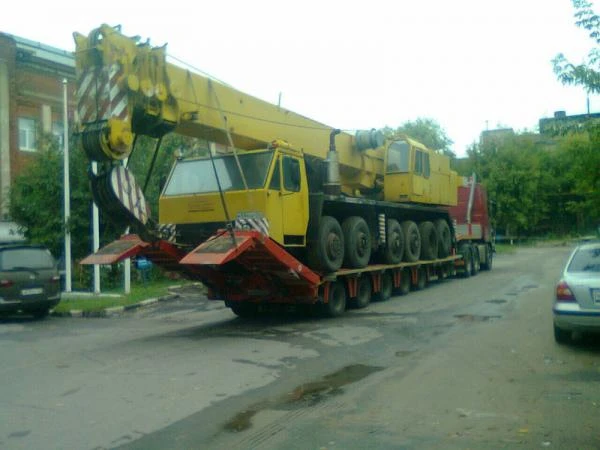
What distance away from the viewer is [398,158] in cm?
1830

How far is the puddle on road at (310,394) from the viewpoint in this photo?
263 inches

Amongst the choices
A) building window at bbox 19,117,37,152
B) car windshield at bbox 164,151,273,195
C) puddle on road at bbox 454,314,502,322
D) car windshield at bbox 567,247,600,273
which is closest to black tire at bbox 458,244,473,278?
puddle on road at bbox 454,314,502,322

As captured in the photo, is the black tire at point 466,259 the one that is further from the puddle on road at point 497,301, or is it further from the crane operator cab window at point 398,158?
the puddle on road at point 497,301

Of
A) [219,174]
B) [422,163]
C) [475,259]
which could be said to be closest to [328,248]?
[219,174]

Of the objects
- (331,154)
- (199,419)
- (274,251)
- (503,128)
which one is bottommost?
(199,419)

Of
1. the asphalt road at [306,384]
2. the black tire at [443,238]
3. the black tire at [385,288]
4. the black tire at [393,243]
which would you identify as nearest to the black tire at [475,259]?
the black tire at [443,238]

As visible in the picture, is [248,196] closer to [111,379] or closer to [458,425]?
[111,379]

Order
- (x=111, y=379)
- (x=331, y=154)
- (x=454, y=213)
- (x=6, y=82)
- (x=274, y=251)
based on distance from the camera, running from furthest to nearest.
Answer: (x=6, y=82)
(x=454, y=213)
(x=331, y=154)
(x=274, y=251)
(x=111, y=379)

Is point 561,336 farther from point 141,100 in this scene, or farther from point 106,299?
point 106,299

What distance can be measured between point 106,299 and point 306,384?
35.9 feet

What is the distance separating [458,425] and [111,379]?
174 inches

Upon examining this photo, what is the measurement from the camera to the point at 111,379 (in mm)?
8719

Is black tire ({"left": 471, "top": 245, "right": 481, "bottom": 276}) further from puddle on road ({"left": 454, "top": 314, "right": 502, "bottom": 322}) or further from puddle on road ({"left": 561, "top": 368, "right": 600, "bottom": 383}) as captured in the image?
puddle on road ({"left": 561, "top": 368, "right": 600, "bottom": 383})

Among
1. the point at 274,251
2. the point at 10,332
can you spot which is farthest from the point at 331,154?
the point at 10,332
